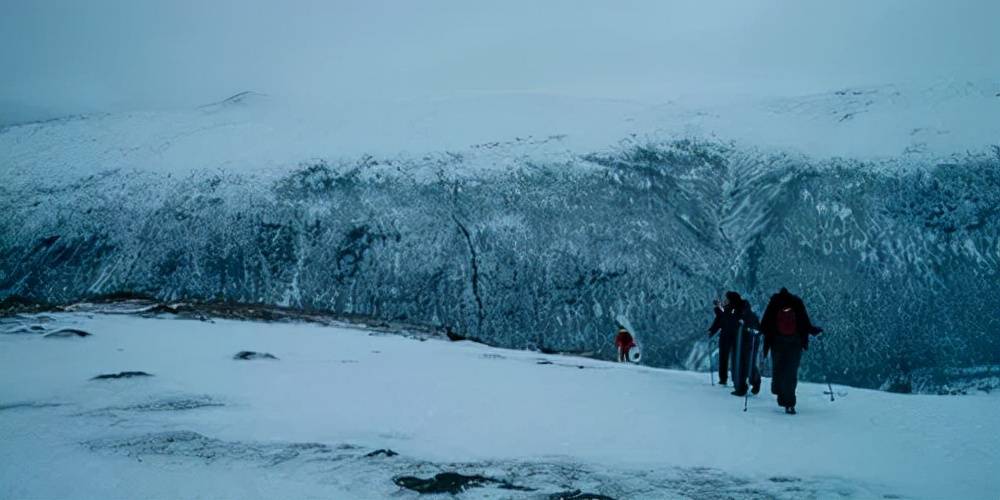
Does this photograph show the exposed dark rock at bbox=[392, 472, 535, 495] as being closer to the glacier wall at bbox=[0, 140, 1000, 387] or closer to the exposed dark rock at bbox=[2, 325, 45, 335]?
the exposed dark rock at bbox=[2, 325, 45, 335]

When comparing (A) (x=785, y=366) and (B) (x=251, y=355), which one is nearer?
(A) (x=785, y=366)

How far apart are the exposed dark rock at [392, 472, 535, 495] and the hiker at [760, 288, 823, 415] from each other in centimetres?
579

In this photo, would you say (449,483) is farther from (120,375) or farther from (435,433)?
(120,375)

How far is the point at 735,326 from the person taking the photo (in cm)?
1266

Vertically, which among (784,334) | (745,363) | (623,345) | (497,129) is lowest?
(623,345)

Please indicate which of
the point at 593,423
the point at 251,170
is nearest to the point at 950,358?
the point at 593,423

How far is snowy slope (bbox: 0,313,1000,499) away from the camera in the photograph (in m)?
6.07

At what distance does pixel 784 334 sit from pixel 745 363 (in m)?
1.28

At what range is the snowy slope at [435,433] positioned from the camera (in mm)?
6066

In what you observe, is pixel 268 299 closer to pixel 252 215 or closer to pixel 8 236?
pixel 252 215

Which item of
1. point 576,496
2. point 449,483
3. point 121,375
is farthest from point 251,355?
point 576,496

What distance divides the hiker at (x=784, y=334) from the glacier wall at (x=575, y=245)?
17.7 m

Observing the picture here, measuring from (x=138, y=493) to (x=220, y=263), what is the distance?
99.1 ft

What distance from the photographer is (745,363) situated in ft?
39.3
